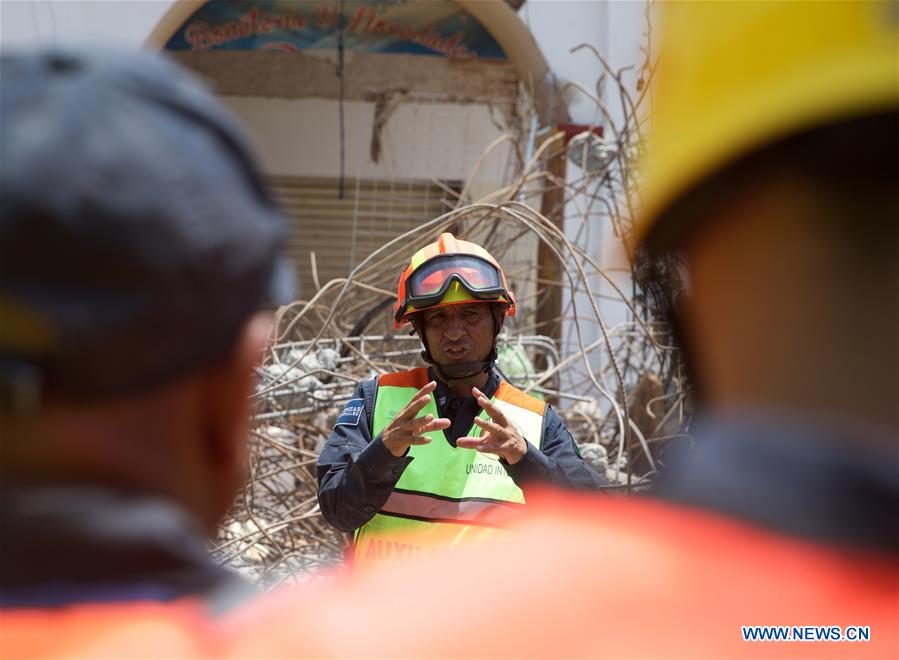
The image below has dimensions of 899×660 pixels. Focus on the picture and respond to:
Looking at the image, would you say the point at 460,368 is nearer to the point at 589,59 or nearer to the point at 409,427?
the point at 409,427

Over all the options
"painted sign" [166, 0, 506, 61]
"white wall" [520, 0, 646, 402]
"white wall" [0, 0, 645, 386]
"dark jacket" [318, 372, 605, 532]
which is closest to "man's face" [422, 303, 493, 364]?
"dark jacket" [318, 372, 605, 532]

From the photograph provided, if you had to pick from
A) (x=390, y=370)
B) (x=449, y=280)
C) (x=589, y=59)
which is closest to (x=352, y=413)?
(x=449, y=280)

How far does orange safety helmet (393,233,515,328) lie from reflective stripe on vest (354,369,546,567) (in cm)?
58

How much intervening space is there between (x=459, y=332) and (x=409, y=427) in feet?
2.41

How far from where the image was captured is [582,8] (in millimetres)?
9344

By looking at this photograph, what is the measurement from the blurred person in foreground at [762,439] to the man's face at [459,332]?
10.3 ft

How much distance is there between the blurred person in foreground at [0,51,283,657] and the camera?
2.69 ft

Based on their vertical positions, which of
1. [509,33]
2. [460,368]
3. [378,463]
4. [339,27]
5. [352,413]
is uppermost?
[339,27]

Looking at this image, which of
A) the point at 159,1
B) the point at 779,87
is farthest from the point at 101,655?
the point at 159,1

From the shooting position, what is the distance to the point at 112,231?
2.72ft

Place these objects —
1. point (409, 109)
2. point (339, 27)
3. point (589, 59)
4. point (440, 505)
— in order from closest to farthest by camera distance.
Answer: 1. point (440, 505)
2. point (589, 59)
3. point (339, 27)
4. point (409, 109)

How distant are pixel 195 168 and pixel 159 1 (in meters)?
8.66

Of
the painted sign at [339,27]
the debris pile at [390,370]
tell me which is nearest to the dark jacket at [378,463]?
the debris pile at [390,370]

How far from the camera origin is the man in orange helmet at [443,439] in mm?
3451
